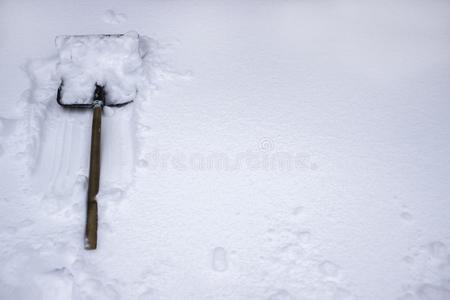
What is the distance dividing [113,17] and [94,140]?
1.01 meters

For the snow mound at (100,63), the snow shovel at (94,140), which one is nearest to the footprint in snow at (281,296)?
the snow shovel at (94,140)

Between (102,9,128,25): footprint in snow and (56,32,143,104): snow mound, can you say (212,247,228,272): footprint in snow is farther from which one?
(102,9,128,25): footprint in snow

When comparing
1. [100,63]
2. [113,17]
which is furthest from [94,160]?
[113,17]

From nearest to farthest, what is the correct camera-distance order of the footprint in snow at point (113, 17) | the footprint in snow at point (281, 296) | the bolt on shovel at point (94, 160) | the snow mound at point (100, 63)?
the footprint in snow at point (281, 296), the bolt on shovel at point (94, 160), the snow mound at point (100, 63), the footprint in snow at point (113, 17)

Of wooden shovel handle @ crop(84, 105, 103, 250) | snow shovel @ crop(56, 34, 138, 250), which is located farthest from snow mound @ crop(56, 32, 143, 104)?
wooden shovel handle @ crop(84, 105, 103, 250)

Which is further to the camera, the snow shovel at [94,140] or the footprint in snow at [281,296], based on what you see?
the snow shovel at [94,140]

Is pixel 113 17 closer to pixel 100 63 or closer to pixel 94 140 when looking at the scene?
pixel 100 63

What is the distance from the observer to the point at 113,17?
2.16m

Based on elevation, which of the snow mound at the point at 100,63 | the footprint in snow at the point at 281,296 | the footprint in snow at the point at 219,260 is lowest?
the footprint in snow at the point at 281,296

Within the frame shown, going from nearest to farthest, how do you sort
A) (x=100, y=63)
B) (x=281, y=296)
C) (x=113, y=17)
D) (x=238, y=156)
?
(x=281, y=296) < (x=238, y=156) < (x=100, y=63) < (x=113, y=17)

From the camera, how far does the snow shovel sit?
1387 mm

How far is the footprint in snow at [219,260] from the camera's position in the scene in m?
1.36

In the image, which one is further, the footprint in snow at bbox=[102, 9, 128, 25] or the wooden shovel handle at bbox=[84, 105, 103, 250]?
the footprint in snow at bbox=[102, 9, 128, 25]

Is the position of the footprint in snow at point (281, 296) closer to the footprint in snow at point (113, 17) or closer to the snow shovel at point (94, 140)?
the snow shovel at point (94, 140)
